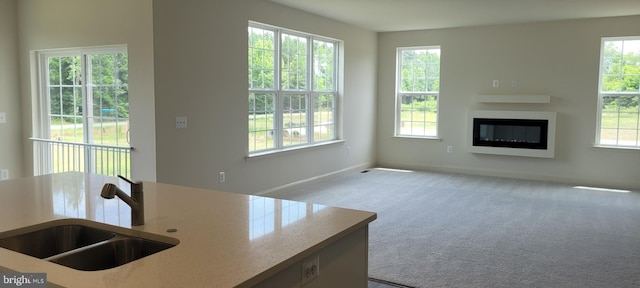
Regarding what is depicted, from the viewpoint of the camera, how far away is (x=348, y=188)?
7.02m

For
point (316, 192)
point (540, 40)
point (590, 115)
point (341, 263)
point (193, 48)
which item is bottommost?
point (316, 192)

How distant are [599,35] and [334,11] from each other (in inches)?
153

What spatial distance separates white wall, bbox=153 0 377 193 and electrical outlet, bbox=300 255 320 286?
3.37m

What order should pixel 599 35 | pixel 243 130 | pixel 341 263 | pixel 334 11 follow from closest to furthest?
pixel 341 263
pixel 243 130
pixel 334 11
pixel 599 35

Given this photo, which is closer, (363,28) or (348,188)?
(348,188)

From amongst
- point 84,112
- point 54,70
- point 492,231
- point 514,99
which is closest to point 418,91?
point 514,99

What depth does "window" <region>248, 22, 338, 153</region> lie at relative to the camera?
6.14m

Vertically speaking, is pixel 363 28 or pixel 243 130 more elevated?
pixel 363 28

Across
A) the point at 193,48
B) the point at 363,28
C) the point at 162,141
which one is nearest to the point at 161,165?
the point at 162,141

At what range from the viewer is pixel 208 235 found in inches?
70.1

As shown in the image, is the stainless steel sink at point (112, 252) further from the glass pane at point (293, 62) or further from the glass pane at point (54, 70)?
the glass pane at point (293, 62)

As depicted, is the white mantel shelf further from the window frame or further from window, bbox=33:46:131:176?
window, bbox=33:46:131:176

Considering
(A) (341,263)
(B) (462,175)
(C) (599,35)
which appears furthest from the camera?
(B) (462,175)

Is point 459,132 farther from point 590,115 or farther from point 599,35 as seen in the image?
point 599,35
